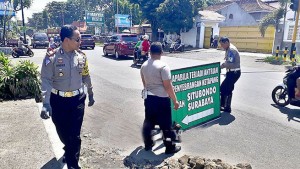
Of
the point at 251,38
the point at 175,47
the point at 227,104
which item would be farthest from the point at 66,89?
the point at 251,38

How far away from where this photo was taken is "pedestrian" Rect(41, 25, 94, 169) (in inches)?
121

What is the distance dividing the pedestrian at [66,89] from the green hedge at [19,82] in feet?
13.8

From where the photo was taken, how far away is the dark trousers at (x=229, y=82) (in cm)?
590

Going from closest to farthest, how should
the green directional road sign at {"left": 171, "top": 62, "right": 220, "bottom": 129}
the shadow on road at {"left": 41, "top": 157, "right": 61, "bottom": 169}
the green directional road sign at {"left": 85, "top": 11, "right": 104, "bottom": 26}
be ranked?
the shadow on road at {"left": 41, "top": 157, "right": 61, "bottom": 169}
the green directional road sign at {"left": 171, "top": 62, "right": 220, "bottom": 129}
the green directional road sign at {"left": 85, "top": 11, "right": 104, "bottom": 26}

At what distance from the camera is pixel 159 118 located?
12.7ft

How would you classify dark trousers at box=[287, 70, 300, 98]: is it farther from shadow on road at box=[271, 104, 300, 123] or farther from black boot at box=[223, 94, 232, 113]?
black boot at box=[223, 94, 232, 113]

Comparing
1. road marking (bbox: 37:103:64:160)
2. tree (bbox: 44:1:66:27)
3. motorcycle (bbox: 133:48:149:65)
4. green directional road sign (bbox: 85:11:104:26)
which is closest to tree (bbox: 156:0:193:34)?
motorcycle (bbox: 133:48:149:65)

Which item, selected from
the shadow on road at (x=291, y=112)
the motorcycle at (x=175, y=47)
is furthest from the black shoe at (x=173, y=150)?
the motorcycle at (x=175, y=47)

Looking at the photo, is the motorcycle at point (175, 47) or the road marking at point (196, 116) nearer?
the road marking at point (196, 116)

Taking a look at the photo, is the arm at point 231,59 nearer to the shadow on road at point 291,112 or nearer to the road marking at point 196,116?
the road marking at point 196,116

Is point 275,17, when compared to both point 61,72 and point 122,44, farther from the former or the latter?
point 61,72

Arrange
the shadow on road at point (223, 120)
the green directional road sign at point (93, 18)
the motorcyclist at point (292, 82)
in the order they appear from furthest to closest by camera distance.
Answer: the green directional road sign at point (93, 18) → the motorcyclist at point (292, 82) → the shadow on road at point (223, 120)

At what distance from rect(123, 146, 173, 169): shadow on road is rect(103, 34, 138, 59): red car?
44.4ft

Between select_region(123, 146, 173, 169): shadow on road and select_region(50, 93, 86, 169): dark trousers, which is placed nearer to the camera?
select_region(50, 93, 86, 169): dark trousers
